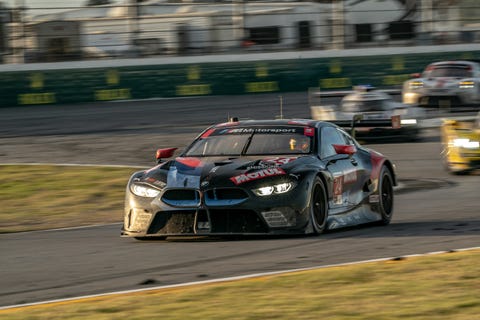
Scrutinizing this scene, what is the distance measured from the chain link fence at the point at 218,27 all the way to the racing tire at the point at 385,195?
2067 centimetres

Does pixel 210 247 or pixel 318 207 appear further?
pixel 318 207

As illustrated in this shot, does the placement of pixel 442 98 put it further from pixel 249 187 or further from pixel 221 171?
pixel 249 187

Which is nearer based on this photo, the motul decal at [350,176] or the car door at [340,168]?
the car door at [340,168]

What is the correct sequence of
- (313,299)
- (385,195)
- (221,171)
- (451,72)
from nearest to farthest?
1. (313,299)
2. (221,171)
3. (385,195)
4. (451,72)

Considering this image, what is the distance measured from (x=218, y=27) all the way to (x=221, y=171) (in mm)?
24250

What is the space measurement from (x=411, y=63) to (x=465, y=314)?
28.9 meters

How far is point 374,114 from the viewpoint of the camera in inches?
918

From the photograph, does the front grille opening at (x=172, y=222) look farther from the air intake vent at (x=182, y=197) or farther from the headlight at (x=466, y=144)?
the headlight at (x=466, y=144)

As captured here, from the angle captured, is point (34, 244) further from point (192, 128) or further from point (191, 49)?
point (191, 49)

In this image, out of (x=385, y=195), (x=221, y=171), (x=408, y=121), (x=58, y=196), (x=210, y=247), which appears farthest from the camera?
(x=408, y=121)

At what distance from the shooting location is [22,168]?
1873cm

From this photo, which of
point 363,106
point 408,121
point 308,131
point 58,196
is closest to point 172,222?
point 308,131

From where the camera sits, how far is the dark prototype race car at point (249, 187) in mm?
9375

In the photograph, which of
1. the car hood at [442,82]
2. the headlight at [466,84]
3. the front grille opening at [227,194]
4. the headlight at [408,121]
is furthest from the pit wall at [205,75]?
the front grille opening at [227,194]
